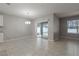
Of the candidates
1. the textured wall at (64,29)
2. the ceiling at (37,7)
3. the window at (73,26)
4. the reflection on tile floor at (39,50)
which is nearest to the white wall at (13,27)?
the ceiling at (37,7)

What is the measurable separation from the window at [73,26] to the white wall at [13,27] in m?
5.06

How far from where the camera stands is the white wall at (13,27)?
25.8 ft

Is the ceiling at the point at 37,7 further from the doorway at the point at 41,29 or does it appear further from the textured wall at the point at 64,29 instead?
the doorway at the point at 41,29

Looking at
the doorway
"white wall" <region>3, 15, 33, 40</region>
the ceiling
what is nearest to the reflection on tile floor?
the ceiling

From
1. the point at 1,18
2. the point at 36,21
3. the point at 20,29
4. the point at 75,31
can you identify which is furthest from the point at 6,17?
the point at 75,31

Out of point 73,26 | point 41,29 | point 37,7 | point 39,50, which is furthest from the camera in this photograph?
point 41,29

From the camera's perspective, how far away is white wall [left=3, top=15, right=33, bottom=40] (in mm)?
7862

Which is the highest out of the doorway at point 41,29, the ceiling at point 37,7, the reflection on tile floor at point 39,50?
the ceiling at point 37,7

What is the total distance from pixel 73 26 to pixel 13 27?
656cm

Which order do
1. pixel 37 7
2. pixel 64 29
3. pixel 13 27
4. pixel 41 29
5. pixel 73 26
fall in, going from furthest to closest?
pixel 41 29 → pixel 64 29 → pixel 73 26 → pixel 13 27 → pixel 37 7

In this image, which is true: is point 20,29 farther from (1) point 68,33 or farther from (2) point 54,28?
(1) point 68,33

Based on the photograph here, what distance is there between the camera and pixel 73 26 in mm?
9195

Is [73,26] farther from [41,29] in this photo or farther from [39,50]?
[39,50]

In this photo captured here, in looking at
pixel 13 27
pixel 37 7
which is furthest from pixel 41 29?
pixel 37 7
